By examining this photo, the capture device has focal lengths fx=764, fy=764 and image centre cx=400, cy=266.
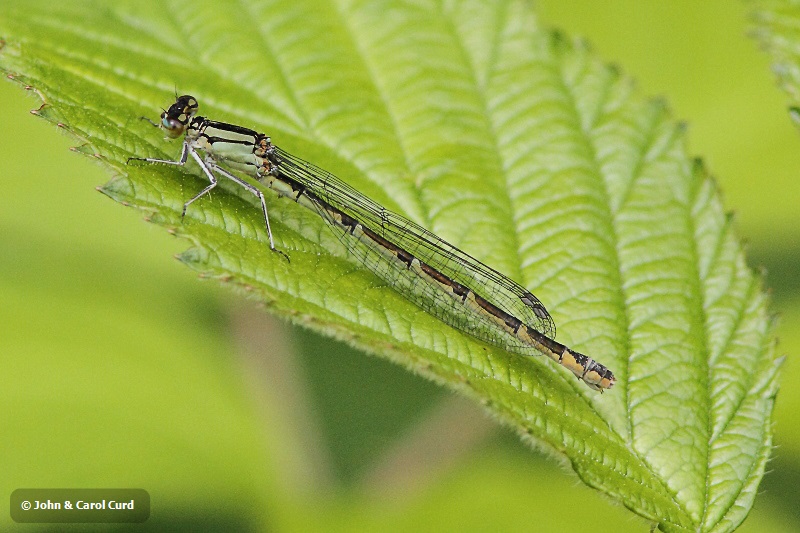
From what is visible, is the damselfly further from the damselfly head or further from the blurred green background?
the blurred green background

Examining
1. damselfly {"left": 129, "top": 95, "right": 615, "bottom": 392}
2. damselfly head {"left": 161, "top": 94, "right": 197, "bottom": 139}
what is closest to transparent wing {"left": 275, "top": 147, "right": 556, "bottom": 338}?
damselfly {"left": 129, "top": 95, "right": 615, "bottom": 392}

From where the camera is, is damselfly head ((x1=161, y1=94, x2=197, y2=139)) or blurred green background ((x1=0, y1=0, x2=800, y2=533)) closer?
damselfly head ((x1=161, y1=94, x2=197, y2=139))

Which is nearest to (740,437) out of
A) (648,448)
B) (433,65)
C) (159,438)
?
(648,448)

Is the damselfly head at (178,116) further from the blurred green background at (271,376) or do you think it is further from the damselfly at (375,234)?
the blurred green background at (271,376)

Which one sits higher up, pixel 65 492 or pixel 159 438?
pixel 159 438

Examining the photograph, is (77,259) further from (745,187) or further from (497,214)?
(745,187)

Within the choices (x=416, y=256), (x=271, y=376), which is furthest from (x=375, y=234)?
(x=271, y=376)
